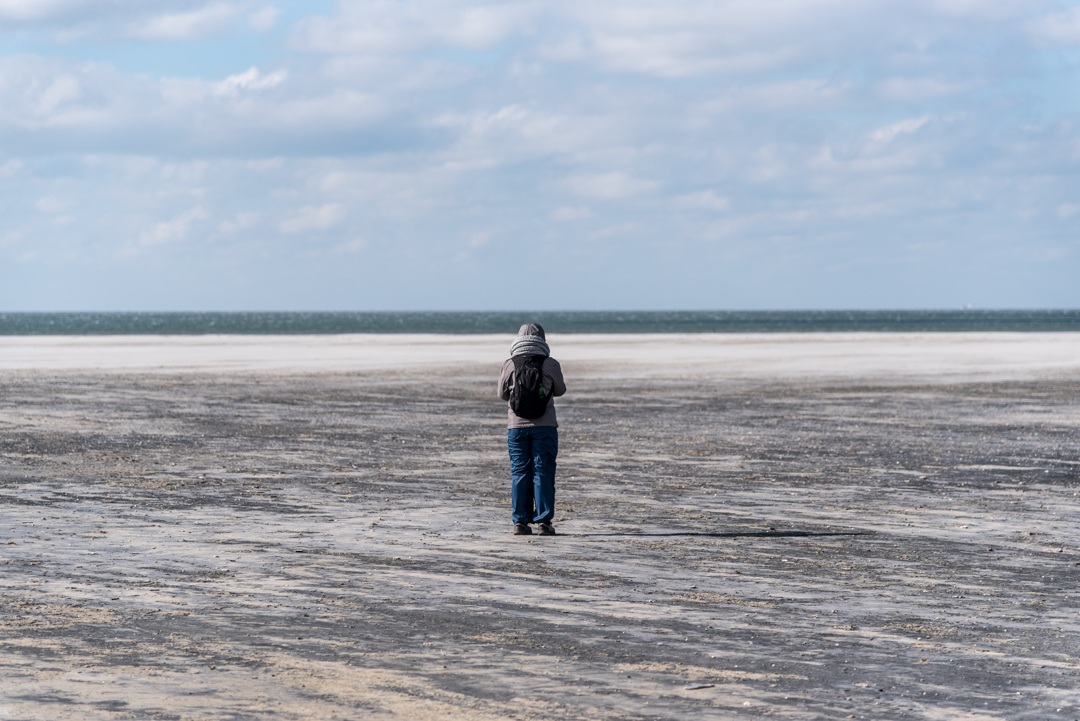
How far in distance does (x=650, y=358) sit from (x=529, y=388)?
38.2 m

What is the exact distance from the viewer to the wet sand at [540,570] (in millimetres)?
6152

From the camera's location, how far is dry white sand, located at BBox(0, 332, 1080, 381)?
39.2m

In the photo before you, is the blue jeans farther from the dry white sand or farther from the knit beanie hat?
the dry white sand

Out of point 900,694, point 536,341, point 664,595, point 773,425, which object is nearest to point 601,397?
point 773,425

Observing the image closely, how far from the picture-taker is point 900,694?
6.13 meters

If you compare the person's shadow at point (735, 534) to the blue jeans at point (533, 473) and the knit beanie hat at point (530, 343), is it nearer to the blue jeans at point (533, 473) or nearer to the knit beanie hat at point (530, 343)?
the blue jeans at point (533, 473)

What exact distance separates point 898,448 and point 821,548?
8.41 metres

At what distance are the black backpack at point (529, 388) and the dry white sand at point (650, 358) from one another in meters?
25.6

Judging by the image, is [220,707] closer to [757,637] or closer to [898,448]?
[757,637]

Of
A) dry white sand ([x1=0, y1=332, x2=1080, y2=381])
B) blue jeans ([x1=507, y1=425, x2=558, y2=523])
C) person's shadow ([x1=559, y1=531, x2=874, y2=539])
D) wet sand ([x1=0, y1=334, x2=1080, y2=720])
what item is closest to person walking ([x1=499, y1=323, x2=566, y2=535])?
blue jeans ([x1=507, y1=425, x2=558, y2=523])

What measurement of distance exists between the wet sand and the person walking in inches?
17.3

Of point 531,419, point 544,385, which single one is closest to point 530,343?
point 544,385

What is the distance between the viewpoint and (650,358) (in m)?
49.1

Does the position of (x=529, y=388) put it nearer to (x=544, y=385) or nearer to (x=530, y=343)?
(x=544, y=385)
